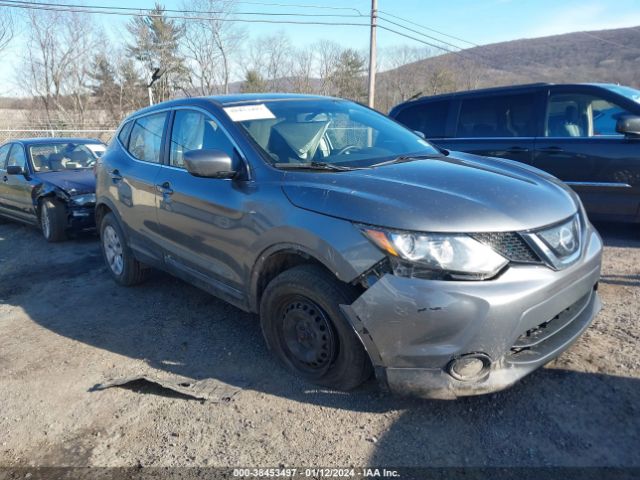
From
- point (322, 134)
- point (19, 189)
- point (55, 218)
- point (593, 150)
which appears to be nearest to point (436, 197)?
point (322, 134)

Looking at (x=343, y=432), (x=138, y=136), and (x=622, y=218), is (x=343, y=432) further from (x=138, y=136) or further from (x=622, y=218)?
(x=622, y=218)

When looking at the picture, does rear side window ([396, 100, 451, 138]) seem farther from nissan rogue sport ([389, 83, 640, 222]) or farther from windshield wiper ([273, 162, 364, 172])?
windshield wiper ([273, 162, 364, 172])

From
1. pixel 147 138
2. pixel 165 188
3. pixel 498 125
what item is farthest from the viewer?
pixel 498 125

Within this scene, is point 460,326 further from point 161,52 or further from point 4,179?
point 161,52

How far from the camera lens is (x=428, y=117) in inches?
261

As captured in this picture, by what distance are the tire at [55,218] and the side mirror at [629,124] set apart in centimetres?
690

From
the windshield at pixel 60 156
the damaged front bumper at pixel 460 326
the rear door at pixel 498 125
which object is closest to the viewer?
the damaged front bumper at pixel 460 326

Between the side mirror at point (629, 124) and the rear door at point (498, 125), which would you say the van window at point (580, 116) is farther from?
the side mirror at point (629, 124)

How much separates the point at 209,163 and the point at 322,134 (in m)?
0.90

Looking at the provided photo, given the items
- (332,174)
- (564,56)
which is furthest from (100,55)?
(564,56)

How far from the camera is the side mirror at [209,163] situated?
2889mm

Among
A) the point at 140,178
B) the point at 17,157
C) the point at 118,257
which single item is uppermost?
the point at 140,178

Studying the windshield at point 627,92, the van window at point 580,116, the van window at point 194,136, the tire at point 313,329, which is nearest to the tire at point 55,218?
the van window at point 194,136

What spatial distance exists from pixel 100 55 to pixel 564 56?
84253mm
